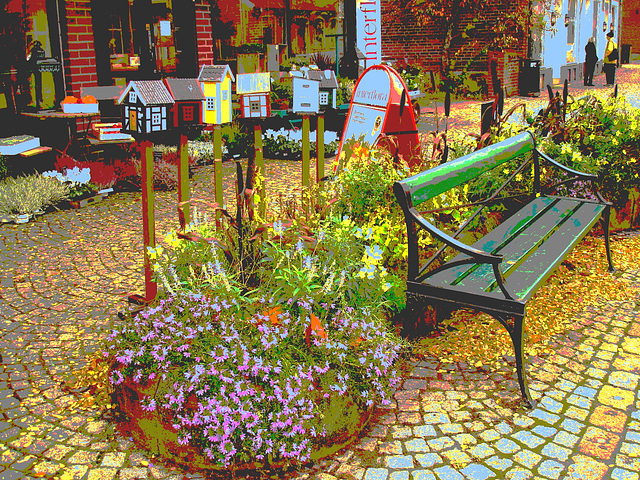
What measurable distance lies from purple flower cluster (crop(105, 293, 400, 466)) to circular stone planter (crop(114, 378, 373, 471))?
41 millimetres

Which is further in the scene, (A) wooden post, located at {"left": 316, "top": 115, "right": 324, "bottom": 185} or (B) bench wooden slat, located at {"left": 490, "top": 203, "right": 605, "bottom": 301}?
(A) wooden post, located at {"left": 316, "top": 115, "right": 324, "bottom": 185}

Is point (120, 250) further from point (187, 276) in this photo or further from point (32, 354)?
point (187, 276)

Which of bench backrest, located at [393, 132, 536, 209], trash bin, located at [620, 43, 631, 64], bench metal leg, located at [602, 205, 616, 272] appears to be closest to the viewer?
bench backrest, located at [393, 132, 536, 209]

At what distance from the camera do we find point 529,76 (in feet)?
60.7

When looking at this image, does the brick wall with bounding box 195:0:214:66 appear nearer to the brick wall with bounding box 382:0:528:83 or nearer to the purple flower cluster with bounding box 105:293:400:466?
the purple flower cluster with bounding box 105:293:400:466

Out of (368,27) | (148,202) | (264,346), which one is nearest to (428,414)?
(264,346)

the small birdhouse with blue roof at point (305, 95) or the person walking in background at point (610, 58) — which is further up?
the person walking in background at point (610, 58)

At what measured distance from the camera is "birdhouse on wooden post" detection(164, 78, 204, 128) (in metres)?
4.26

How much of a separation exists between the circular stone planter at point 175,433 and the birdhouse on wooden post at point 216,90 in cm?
319

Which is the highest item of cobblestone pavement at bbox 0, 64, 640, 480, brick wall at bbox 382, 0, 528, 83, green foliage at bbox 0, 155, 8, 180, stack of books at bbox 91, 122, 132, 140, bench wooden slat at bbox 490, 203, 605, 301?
brick wall at bbox 382, 0, 528, 83

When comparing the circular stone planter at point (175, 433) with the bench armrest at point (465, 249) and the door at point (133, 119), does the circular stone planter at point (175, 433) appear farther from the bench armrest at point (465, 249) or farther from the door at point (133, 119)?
the door at point (133, 119)

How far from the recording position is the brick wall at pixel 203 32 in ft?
35.6

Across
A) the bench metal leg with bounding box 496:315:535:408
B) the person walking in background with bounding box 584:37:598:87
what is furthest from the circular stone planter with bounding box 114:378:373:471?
the person walking in background with bounding box 584:37:598:87

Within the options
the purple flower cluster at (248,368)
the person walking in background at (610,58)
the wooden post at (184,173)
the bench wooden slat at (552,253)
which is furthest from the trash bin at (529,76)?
the purple flower cluster at (248,368)
